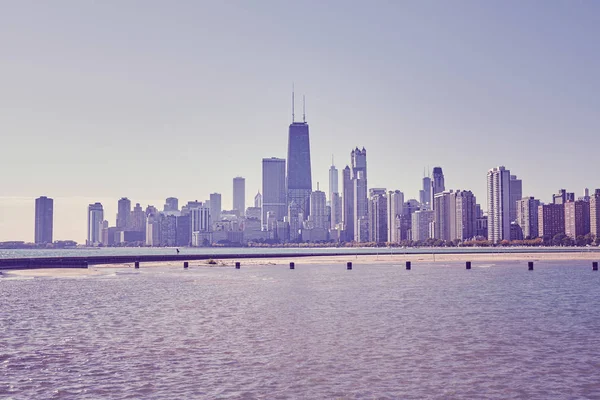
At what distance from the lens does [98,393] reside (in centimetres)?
2223

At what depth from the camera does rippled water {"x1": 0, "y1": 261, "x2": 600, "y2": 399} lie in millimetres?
23078

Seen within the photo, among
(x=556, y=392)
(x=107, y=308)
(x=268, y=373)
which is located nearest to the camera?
(x=556, y=392)

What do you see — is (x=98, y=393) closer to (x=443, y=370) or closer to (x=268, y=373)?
(x=268, y=373)

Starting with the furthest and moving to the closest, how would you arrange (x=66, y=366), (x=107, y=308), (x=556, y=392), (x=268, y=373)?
(x=107, y=308)
(x=66, y=366)
(x=268, y=373)
(x=556, y=392)

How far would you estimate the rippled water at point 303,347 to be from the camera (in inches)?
909

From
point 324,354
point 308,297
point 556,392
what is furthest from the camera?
point 308,297

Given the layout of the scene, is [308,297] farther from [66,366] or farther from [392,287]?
[66,366]

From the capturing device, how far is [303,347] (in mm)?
32062

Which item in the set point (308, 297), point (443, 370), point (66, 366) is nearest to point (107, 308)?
→ point (308, 297)

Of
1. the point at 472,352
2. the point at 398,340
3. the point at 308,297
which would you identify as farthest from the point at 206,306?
the point at 472,352

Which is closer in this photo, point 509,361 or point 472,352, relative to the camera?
point 509,361

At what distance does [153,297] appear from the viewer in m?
64.4

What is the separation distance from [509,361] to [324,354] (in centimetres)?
837

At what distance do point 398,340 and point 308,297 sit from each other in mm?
28989
